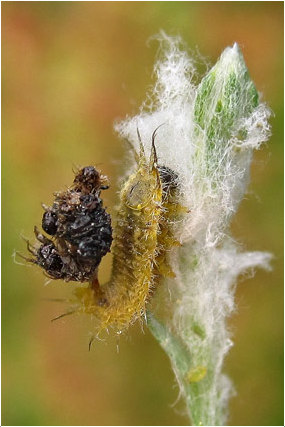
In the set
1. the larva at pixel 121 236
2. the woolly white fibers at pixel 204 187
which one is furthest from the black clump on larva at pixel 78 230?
the woolly white fibers at pixel 204 187

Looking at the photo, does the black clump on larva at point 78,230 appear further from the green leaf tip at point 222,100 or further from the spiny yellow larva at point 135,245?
the green leaf tip at point 222,100

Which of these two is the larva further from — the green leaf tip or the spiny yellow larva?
the green leaf tip

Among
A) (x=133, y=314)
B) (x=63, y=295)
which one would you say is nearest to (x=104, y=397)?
(x=63, y=295)

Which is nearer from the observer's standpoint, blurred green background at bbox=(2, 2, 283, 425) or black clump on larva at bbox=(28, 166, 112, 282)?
black clump on larva at bbox=(28, 166, 112, 282)

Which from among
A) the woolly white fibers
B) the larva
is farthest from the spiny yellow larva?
the woolly white fibers

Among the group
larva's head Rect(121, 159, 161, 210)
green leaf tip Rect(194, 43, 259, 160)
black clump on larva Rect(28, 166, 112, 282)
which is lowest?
black clump on larva Rect(28, 166, 112, 282)

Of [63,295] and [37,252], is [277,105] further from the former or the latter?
[37,252]
